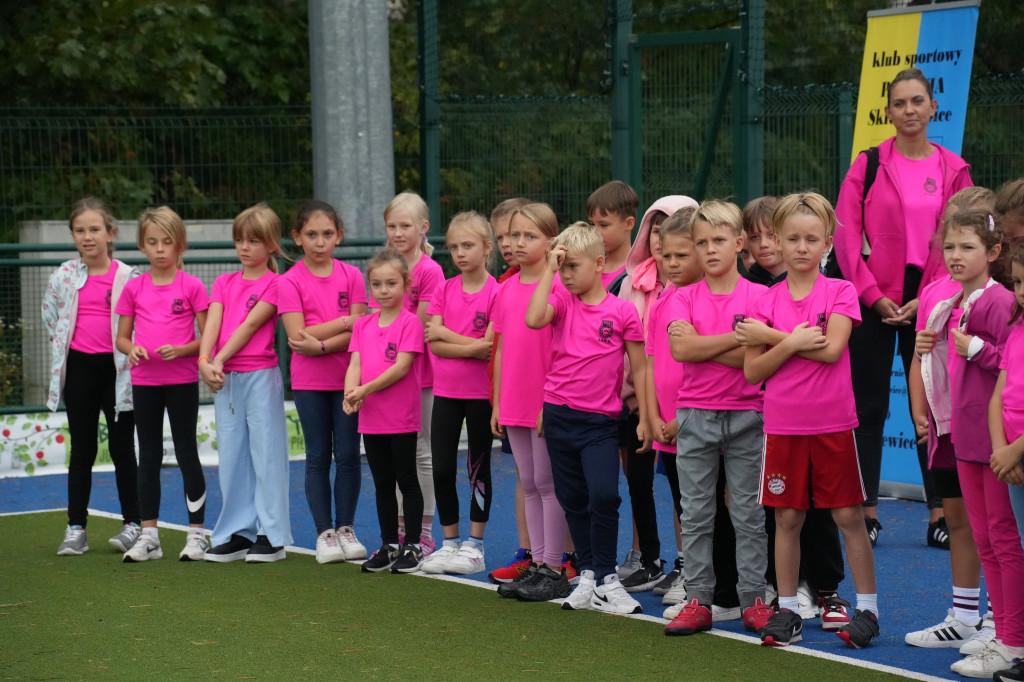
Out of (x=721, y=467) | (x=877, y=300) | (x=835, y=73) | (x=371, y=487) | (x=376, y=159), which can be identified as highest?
(x=835, y=73)

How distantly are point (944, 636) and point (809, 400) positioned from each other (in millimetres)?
1020

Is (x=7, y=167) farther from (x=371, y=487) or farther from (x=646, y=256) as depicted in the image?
(x=646, y=256)

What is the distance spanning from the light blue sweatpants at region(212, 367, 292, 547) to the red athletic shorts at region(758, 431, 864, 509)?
2908 millimetres

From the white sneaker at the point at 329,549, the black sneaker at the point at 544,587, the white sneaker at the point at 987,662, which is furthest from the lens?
the white sneaker at the point at 329,549

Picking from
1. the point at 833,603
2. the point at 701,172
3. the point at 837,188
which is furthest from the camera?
the point at 701,172

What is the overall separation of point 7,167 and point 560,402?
301 inches

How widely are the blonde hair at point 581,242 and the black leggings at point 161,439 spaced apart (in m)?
2.42

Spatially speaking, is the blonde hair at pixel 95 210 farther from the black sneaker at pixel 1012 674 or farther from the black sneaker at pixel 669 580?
the black sneaker at pixel 1012 674

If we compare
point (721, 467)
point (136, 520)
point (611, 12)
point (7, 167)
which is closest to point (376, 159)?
point (611, 12)

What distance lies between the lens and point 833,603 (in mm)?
5547

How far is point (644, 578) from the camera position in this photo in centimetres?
630

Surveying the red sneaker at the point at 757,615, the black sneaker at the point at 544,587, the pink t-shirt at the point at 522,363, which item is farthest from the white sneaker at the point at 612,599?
the pink t-shirt at the point at 522,363

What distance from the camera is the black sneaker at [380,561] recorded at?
22.2ft

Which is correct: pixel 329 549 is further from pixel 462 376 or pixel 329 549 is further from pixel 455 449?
pixel 462 376
